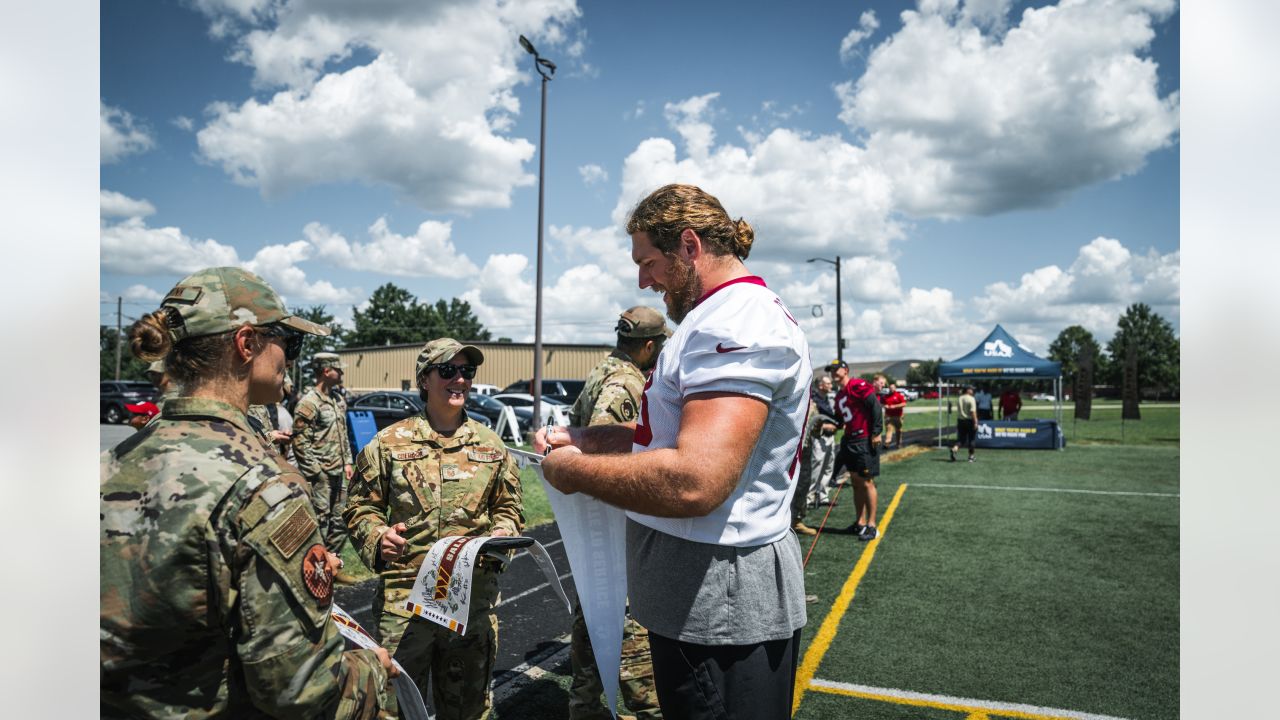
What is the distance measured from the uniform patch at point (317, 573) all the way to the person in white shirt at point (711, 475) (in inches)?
21.3

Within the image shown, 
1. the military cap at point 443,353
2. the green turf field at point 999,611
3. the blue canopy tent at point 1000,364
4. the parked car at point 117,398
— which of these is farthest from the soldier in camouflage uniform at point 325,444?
the parked car at point 117,398

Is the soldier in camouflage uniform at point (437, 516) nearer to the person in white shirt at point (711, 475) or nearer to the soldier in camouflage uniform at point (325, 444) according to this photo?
the person in white shirt at point (711, 475)

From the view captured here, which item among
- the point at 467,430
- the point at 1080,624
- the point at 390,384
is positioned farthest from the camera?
the point at 390,384

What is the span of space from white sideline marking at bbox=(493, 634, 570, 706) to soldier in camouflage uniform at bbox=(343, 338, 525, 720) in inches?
45.6

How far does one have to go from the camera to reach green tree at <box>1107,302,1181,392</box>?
84875 mm

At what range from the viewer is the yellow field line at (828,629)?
4590 millimetres

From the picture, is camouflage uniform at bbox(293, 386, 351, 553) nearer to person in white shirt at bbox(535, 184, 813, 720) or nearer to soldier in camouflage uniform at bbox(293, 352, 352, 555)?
soldier in camouflage uniform at bbox(293, 352, 352, 555)

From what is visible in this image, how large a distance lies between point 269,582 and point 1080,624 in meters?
6.23

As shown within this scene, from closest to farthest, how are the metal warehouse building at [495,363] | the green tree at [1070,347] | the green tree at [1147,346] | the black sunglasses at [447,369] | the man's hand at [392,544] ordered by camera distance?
the man's hand at [392,544]
the black sunglasses at [447,369]
the metal warehouse building at [495,363]
the green tree at [1147,346]
the green tree at [1070,347]

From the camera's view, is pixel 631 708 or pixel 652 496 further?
pixel 631 708

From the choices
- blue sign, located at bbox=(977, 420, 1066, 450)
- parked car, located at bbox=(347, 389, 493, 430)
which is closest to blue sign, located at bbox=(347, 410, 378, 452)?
parked car, located at bbox=(347, 389, 493, 430)

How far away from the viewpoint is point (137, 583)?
1.42 m

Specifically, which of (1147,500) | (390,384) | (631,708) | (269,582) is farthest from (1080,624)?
(390,384)

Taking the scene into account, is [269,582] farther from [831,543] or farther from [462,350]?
[831,543]
